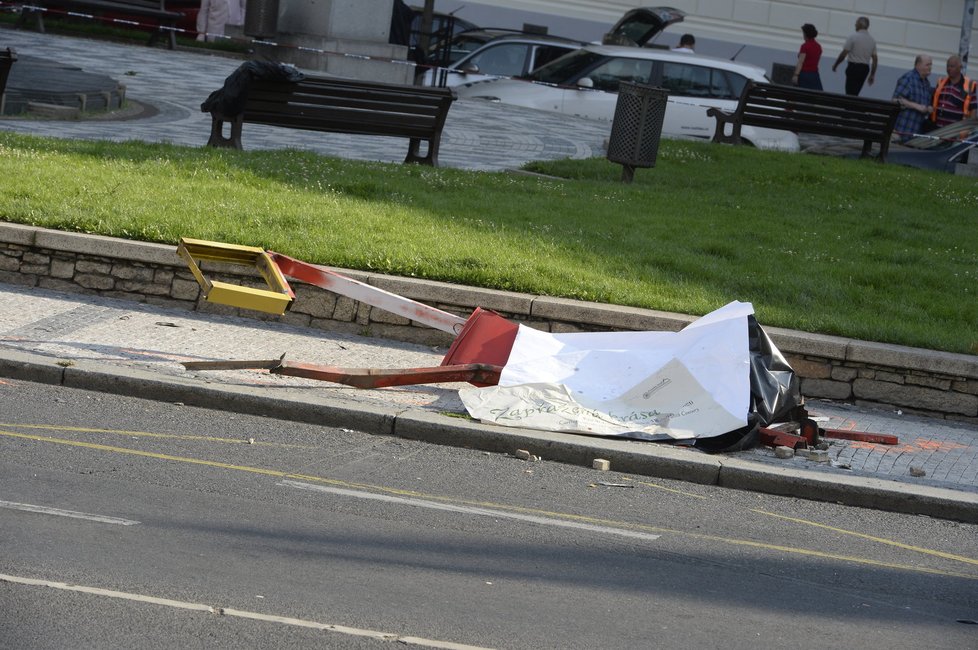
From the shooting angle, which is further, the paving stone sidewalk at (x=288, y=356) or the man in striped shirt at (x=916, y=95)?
the man in striped shirt at (x=916, y=95)

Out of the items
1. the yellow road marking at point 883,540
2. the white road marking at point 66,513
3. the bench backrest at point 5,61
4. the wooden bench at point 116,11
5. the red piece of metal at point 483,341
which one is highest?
Answer: the wooden bench at point 116,11

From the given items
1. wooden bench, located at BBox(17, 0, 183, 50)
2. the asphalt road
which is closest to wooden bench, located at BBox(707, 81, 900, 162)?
wooden bench, located at BBox(17, 0, 183, 50)

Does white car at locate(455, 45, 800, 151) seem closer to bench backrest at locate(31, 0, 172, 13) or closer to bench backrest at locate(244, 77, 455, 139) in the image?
bench backrest at locate(244, 77, 455, 139)

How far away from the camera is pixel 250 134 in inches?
617

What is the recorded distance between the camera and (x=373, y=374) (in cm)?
737

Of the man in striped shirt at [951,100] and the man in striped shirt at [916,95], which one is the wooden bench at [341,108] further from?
the man in striped shirt at [951,100]

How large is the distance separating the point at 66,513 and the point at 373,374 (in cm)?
227

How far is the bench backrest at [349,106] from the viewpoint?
1291cm

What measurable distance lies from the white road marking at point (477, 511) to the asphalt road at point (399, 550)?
0.05ft

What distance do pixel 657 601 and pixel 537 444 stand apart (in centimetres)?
196

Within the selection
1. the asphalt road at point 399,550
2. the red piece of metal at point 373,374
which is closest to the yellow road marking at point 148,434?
the asphalt road at point 399,550

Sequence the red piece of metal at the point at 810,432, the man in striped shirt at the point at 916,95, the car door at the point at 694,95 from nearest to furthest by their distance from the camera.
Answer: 1. the red piece of metal at the point at 810,432
2. the car door at the point at 694,95
3. the man in striped shirt at the point at 916,95

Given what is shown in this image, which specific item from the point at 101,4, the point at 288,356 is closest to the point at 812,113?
the point at 288,356

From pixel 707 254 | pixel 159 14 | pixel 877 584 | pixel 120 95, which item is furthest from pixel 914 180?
pixel 159 14
